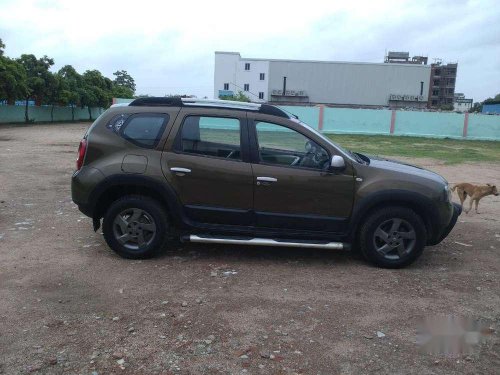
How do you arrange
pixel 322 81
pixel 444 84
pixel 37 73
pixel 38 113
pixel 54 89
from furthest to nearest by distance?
pixel 444 84, pixel 322 81, pixel 38 113, pixel 54 89, pixel 37 73

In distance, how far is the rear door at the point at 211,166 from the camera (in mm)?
5441

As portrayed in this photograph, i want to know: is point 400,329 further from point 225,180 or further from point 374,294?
point 225,180

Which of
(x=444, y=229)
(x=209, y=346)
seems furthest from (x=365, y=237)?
(x=209, y=346)

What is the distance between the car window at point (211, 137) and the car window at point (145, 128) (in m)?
0.27

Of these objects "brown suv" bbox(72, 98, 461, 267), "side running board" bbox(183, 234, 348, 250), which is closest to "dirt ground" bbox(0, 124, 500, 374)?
"side running board" bbox(183, 234, 348, 250)

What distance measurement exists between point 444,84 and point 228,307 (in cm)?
11792

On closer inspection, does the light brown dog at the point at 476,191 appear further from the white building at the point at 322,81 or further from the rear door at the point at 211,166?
the white building at the point at 322,81

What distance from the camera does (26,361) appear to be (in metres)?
3.41

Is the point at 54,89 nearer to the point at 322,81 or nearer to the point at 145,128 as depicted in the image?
the point at 145,128

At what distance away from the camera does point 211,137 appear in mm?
5602

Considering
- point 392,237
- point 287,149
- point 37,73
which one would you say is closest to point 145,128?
point 287,149

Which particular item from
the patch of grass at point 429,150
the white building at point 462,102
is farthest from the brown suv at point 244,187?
the white building at point 462,102

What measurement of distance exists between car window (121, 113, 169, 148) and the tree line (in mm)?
27204

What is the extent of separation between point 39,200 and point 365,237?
19.8ft
